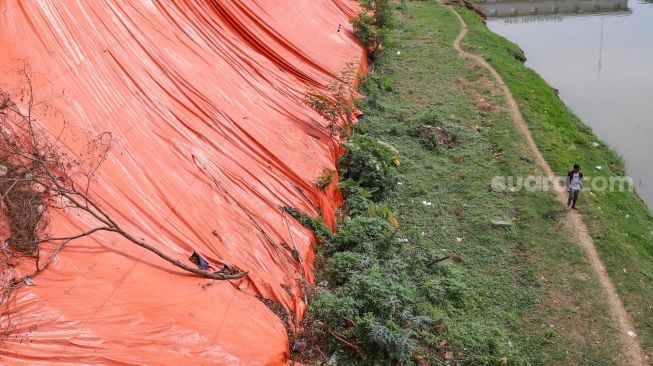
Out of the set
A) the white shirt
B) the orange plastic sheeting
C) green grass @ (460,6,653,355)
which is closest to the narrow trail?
green grass @ (460,6,653,355)

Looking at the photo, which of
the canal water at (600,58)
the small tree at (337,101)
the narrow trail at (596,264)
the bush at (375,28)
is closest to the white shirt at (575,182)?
the narrow trail at (596,264)

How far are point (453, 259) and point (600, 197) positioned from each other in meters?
3.62

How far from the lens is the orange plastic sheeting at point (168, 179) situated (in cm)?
525

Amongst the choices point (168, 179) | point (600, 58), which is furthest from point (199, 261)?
point (600, 58)

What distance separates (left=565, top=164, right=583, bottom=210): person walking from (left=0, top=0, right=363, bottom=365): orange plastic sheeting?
12.7 feet

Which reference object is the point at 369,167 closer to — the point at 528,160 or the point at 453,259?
the point at 453,259

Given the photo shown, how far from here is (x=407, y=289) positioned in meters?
7.27

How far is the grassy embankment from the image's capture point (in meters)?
6.78

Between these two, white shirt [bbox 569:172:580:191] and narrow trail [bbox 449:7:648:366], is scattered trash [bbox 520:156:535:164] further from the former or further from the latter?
white shirt [bbox 569:172:580:191]

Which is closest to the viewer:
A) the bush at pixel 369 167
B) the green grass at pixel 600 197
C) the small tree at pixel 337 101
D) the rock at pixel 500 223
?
the green grass at pixel 600 197

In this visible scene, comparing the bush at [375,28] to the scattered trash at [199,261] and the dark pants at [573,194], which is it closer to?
the dark pants at [573,194]

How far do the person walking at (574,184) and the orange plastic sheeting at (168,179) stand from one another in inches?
152

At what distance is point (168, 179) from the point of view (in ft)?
23.7

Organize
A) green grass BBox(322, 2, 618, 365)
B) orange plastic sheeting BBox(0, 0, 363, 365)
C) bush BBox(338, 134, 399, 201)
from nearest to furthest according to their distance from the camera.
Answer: orange plastic sheeting BBox(0, 0, 363, 365), green grass BBox(322, 2, 618, 365), bush BBox(338, 134, 399, 201)
